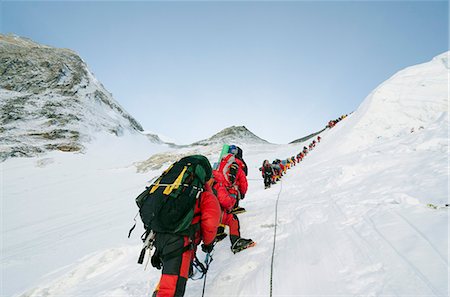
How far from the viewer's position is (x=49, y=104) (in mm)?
45219

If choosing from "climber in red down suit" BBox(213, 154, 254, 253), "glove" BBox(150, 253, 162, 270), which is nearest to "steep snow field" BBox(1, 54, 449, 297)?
"climber in red down suit" BBox(213, 154, 254, 253)

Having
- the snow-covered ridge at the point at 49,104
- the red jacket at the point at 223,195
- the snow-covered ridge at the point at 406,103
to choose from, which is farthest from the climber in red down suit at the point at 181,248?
the snow-covered ridge at the point at 49,104

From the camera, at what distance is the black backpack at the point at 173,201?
2629mm

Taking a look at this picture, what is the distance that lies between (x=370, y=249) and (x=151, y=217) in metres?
2.64

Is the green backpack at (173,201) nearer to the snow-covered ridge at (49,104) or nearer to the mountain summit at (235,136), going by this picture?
the snow-covered ridge at (49,104)

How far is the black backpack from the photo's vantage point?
2.63 m

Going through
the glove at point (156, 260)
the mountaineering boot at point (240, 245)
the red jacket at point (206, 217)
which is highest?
the red jacket at point (206, 217)

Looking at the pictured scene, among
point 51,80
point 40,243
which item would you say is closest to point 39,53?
point 51,80

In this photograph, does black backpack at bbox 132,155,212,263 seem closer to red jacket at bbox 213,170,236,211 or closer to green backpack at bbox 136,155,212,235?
green backpack at bbox 136,155,212,235

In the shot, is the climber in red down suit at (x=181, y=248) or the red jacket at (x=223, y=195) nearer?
the climber in red down suit at (x=181, y=248)

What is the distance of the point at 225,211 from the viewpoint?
4016mm

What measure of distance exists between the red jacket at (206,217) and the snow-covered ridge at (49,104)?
40249 millimetres

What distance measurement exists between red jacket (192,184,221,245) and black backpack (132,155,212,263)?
0.12m

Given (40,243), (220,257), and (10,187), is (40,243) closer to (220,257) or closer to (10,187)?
(220,257)
